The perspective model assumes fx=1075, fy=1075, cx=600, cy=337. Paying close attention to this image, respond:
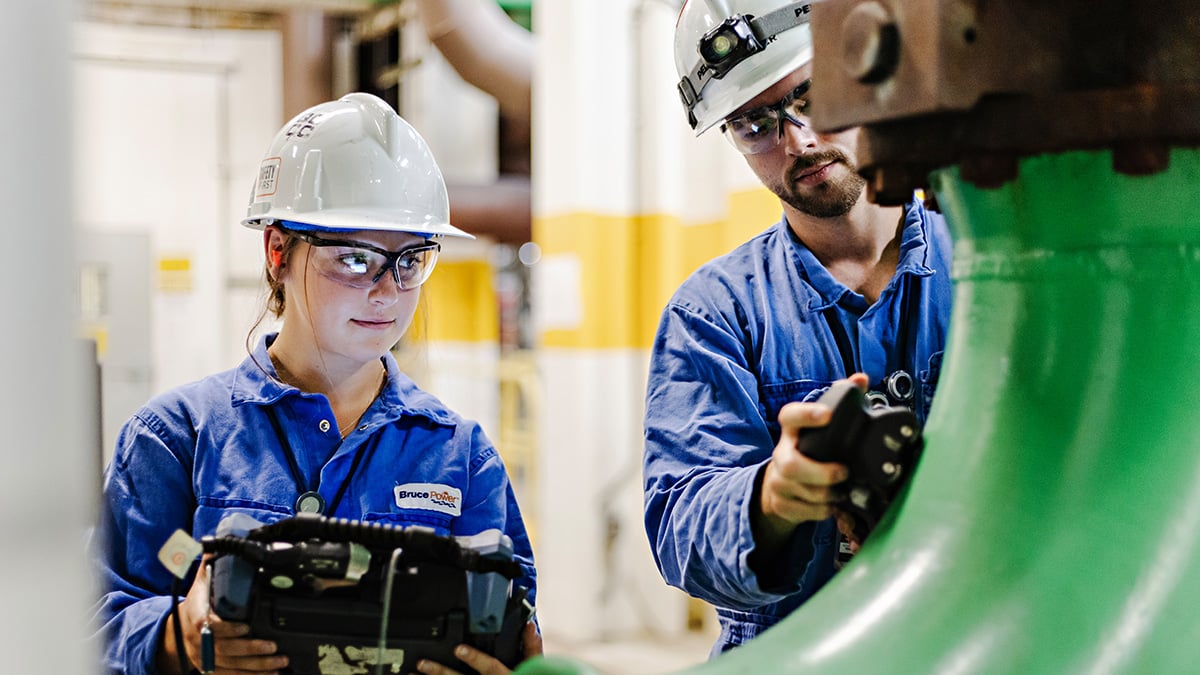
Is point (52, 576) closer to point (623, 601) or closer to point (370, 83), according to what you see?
point (623, 601)

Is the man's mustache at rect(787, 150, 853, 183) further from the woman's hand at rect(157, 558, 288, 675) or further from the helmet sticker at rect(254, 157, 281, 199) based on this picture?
the woman's hand at rect(157, 558, 288, 675)

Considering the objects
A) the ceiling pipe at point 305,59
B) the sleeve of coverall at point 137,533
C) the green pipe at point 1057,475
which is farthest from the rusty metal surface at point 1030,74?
the ceiling pipe at point 305,59

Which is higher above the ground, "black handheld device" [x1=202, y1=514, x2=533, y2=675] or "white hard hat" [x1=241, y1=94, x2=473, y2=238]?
"white hard hat" [x1=241, y1=94, x2=473, y2=238]

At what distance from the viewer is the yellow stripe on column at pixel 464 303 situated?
260 inches

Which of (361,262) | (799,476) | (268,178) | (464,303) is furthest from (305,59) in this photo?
(799,476)

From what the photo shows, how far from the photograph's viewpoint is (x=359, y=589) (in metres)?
0.98

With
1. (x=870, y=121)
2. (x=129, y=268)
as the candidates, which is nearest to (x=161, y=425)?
(x=870, y=121)

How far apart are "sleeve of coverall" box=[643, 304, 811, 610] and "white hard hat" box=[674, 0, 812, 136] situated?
289 mm

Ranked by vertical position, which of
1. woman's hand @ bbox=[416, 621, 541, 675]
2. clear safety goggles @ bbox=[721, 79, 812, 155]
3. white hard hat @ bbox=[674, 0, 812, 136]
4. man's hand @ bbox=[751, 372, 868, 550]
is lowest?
woman's hand @ bbox=[416, 621, 541, 675]

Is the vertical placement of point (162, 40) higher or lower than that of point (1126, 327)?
higher

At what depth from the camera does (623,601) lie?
437 cm

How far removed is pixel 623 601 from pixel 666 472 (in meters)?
3.24

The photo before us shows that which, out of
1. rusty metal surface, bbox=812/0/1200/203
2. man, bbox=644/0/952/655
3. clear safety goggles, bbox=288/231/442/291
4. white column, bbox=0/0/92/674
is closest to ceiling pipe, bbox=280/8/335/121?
clear safety goggles, bbox=288/231/442/291

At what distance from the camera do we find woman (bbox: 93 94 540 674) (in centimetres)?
134
